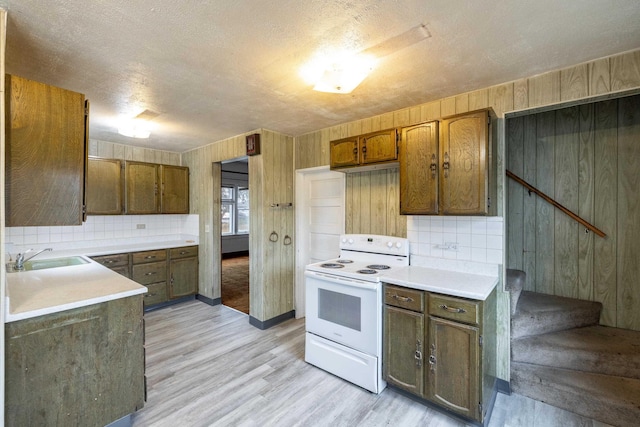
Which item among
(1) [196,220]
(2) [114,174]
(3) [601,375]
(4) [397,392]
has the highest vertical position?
(2) [114,174]

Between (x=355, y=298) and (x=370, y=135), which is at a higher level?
(x=370, y=135)

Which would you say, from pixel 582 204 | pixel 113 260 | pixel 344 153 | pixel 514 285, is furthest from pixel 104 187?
pixel 582 204

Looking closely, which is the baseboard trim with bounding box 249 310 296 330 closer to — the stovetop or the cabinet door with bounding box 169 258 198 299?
the stovetop

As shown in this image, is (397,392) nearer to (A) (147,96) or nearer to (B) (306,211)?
(B) (306,211)

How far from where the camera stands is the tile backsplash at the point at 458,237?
234cm

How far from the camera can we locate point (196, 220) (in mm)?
4668

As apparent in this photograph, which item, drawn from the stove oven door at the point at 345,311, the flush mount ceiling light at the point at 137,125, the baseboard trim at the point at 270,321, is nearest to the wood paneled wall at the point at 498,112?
the stove oven door at the point at 345,311

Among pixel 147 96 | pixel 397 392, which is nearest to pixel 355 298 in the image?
pixel 397 392

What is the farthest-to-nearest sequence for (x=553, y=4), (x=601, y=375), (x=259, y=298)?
1. (x=259, y=298)
2. (x=601, y=375)
3. (x=553, y=4)

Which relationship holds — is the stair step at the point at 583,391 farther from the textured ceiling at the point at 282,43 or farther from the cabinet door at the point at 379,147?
the textured ceiling at the point at 282,43

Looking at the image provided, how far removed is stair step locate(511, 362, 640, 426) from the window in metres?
7.46

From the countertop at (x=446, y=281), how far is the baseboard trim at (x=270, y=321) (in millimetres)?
1823

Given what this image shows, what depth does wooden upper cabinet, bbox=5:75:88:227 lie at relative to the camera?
5.16 feet

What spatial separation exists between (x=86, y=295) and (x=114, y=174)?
9.45 ft
